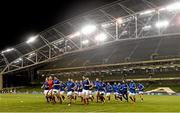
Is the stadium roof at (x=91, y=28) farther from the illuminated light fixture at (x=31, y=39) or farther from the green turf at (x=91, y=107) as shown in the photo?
the green turf at (x=91, y=107)

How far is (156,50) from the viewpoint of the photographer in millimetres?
75438

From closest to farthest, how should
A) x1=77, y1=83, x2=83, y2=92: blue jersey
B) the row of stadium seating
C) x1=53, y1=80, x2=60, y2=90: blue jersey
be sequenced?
x1=77, y1=83, x2=83, y2=92: blue jersey, x1=53, y1=80, x2=60, y2=90: blue jersey, the row of stadium seating

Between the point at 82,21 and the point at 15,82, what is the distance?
36124 mm

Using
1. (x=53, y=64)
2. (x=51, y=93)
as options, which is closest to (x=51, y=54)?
(x=53, y=64)

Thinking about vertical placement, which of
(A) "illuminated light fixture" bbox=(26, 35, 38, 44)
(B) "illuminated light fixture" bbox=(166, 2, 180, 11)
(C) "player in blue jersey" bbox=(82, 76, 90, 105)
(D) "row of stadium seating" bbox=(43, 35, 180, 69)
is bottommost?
(C) "player in blue jersey" bbox=(82, 76, 90, 105)

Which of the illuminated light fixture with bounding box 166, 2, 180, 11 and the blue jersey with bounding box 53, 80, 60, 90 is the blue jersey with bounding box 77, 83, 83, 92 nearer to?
the blue jersey with bounding box 53, 80, 60, 90

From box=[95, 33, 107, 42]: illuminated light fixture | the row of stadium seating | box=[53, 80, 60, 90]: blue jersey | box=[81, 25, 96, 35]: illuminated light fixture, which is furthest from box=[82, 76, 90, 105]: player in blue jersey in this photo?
box=[95, 33, 107, 42]: illuminated light fixture

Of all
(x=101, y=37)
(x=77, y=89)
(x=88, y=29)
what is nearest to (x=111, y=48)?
(x=101, y=37)

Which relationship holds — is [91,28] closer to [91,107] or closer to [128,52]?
[128,52]

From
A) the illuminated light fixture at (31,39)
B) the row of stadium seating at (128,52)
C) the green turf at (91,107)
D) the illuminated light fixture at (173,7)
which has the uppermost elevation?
the illuminated light fixture at (173,7)

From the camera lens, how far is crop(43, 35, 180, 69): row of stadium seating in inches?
2921

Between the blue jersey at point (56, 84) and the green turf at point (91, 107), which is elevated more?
the blue jersey at point (56, 84)

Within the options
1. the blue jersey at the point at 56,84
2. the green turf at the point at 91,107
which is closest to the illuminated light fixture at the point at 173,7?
the green turf at the point at 91,107

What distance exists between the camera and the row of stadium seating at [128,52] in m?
74.2
